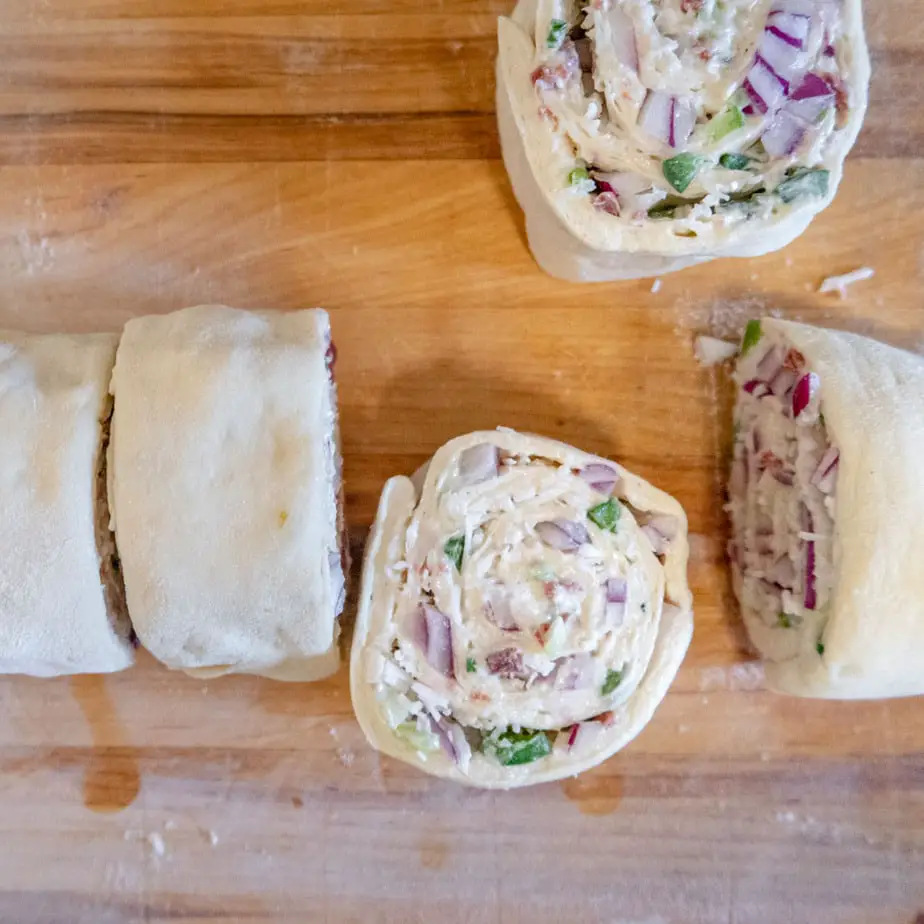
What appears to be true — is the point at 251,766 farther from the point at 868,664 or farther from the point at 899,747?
the point at 899,747

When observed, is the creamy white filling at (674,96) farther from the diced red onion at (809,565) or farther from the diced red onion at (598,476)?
the diced red onion at (809,565)

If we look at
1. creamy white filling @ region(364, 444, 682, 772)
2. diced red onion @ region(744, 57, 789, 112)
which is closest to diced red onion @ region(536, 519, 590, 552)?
creamy white filling @ region(364, 444, 682, 772)

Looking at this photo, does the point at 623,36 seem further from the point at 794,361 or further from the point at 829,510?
the point at 829,510

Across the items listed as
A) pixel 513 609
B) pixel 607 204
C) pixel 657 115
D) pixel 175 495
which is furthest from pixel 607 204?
pixel 175 495

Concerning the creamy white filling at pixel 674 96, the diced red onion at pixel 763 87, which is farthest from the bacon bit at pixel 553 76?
the diced red onion at pixel 763 87

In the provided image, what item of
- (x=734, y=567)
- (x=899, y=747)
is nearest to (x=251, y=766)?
(x=734, y=567)
